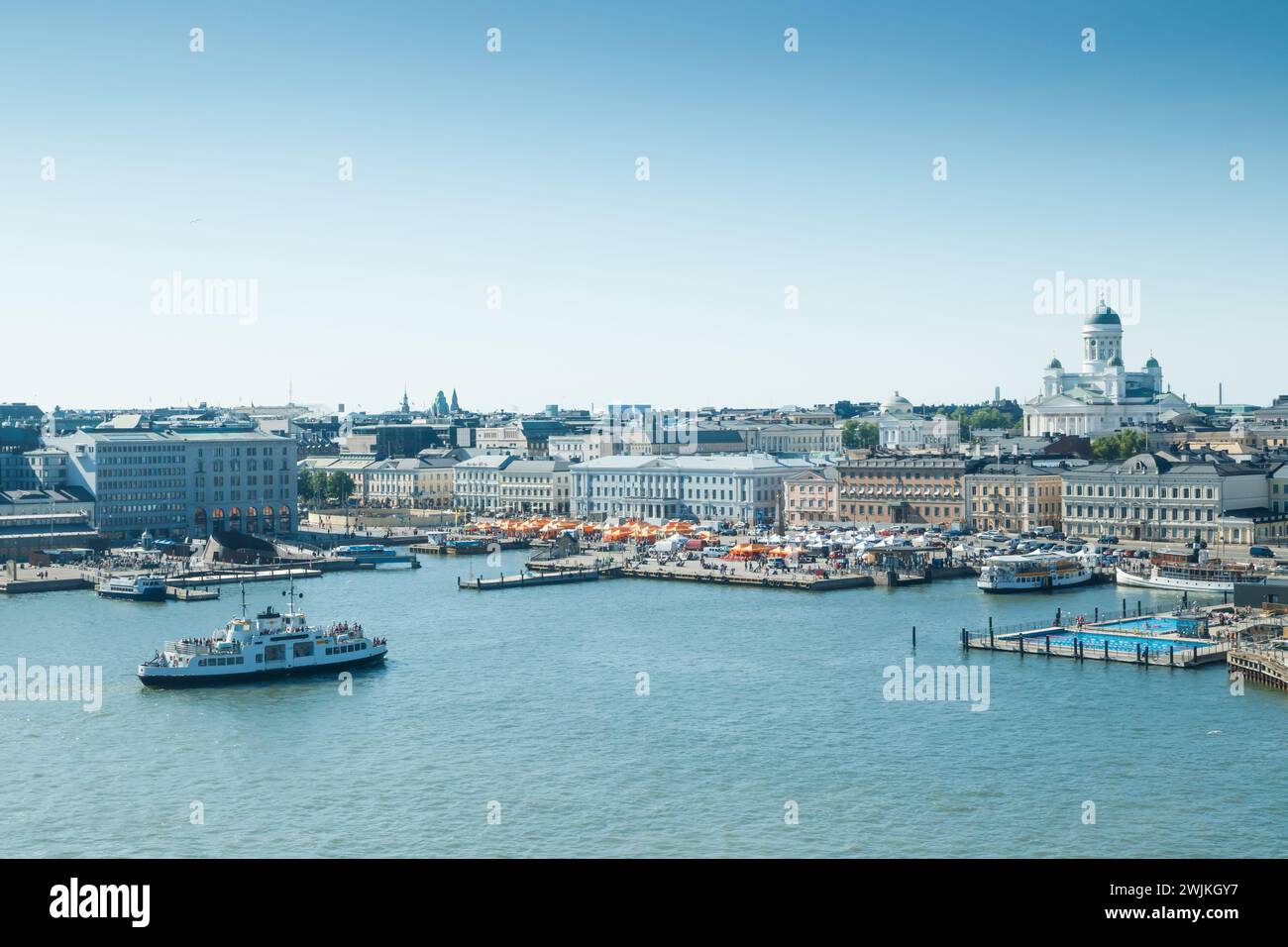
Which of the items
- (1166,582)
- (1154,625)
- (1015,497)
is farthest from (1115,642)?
(1015,497)

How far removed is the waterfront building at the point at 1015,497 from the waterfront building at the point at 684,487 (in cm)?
661

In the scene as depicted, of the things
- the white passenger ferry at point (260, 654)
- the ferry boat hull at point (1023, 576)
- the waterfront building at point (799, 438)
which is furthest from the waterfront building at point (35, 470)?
the waterfront building at point (799, 438)

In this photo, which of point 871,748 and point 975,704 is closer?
point 871,748

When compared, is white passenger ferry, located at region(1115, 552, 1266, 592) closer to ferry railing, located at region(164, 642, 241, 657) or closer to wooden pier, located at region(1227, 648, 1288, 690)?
wooden pier, located at region(1227, 648, 1288, 690)

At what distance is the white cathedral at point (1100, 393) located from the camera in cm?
6831

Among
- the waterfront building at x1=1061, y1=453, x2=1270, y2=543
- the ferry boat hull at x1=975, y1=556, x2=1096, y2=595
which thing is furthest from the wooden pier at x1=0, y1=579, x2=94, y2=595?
the waterfront building at x1=1061, y1=453, x2=1270, y2=543

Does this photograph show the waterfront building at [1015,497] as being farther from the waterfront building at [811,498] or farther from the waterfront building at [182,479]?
Answer: the waterfront building at [182,479]

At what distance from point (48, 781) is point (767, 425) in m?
57.1

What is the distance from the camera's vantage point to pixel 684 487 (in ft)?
163

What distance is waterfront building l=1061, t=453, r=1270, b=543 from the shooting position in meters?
38.5
